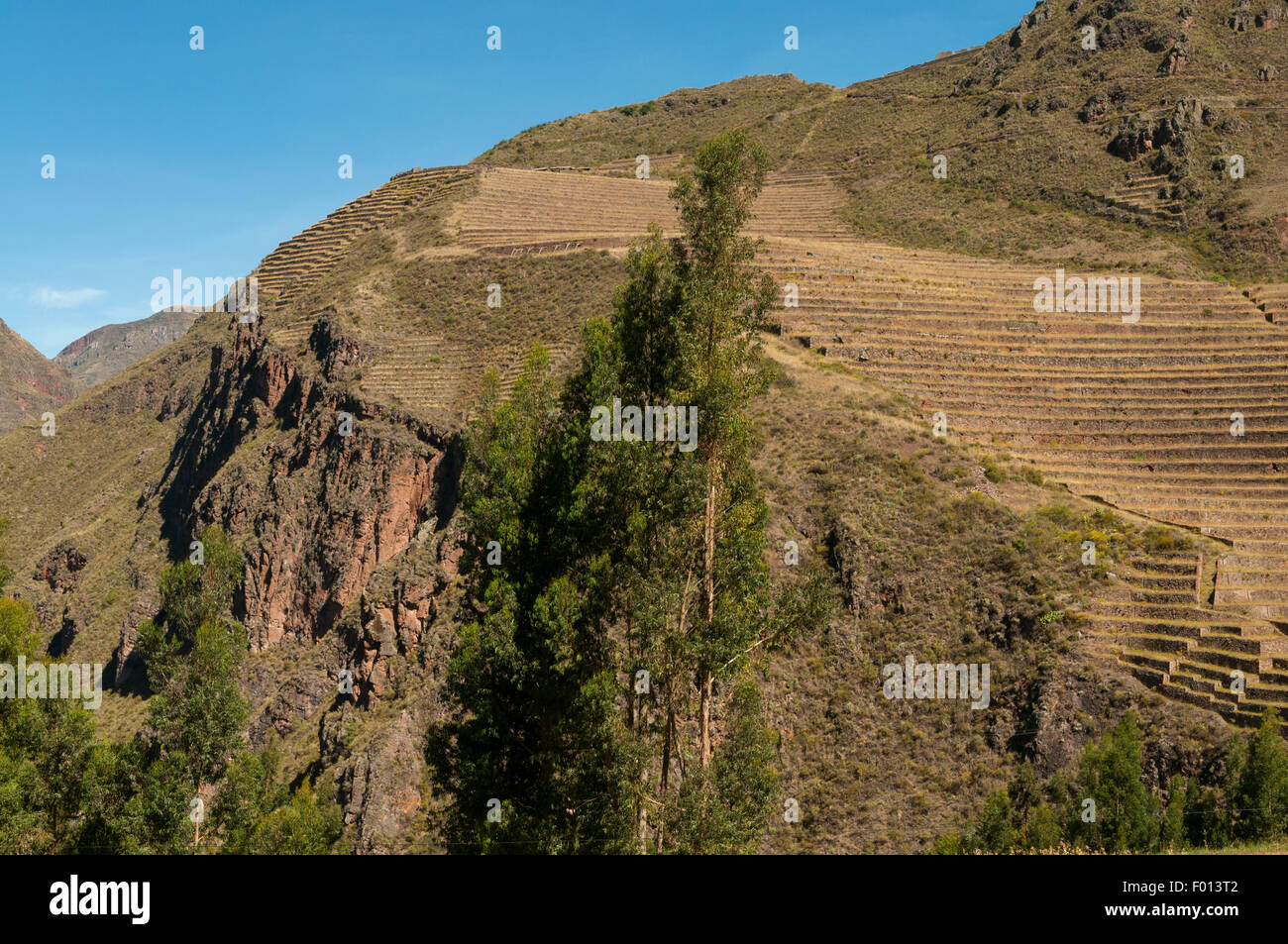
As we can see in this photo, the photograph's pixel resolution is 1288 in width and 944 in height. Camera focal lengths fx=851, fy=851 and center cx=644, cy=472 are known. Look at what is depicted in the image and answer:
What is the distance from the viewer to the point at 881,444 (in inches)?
1503

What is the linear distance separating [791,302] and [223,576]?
125 feet

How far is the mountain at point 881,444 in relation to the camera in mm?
28688

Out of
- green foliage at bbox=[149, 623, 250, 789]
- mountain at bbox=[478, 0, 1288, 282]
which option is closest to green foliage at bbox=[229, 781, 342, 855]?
green foliage at bbox=[149, 623, 250, 789]

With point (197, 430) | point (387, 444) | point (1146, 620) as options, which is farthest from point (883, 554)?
point (197, 430)

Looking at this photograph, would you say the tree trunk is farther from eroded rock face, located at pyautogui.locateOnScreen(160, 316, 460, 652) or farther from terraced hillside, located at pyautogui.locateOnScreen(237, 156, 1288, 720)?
eroded rock face, located at pyautogui.locateOnScreen(160, 316, 460, 652)

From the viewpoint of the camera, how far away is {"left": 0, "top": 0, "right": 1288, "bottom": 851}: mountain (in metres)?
28.7

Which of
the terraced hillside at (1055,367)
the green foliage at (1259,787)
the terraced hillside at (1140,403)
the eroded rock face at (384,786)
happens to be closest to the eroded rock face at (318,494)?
the terraced hillside at (1055,367)

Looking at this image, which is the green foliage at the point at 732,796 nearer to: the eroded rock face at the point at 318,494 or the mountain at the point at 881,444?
the mountain at the point at 881,444

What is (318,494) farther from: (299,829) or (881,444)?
(881,444)

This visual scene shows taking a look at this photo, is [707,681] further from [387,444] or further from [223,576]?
[387,444]

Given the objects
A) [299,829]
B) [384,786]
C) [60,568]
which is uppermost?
[60,568]

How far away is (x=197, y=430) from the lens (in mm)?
76000

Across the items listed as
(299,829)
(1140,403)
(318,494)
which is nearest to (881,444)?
(1140,403)
